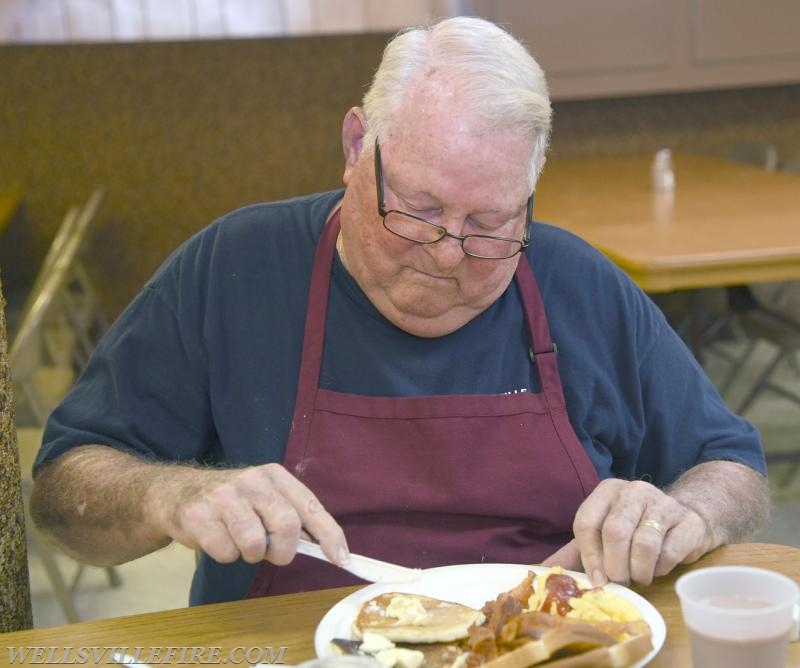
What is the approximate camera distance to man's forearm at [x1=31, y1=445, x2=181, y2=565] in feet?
4.42

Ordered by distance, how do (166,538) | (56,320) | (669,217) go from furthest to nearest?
1. (56,320)
2. (669,217)
3. (166,538)

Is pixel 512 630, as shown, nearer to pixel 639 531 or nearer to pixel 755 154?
pixel 639 531

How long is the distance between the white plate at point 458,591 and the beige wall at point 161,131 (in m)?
4.42

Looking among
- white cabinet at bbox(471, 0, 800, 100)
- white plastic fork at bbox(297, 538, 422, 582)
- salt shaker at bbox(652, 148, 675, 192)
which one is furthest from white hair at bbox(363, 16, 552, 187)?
white cabinet at bbox(471, 0, 800, 100)

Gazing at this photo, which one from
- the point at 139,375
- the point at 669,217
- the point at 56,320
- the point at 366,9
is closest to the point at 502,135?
the point at 139,375

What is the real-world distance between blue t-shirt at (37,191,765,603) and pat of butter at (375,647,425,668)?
46 cm

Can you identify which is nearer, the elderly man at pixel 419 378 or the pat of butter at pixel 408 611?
the pat of butter at pixel 408 611

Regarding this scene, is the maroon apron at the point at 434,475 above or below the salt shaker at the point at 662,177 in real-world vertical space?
above

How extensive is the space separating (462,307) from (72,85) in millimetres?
4386

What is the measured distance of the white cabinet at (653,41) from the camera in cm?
540

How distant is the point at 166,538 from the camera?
1313 mm

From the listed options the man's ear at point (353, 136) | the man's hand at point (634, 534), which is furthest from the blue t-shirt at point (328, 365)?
the man's hand at point (634, 534)

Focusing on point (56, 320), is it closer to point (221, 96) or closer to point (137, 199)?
point (137, 199)

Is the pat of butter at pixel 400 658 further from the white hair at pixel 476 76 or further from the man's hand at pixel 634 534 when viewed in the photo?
the white hair at pixel 476 76
